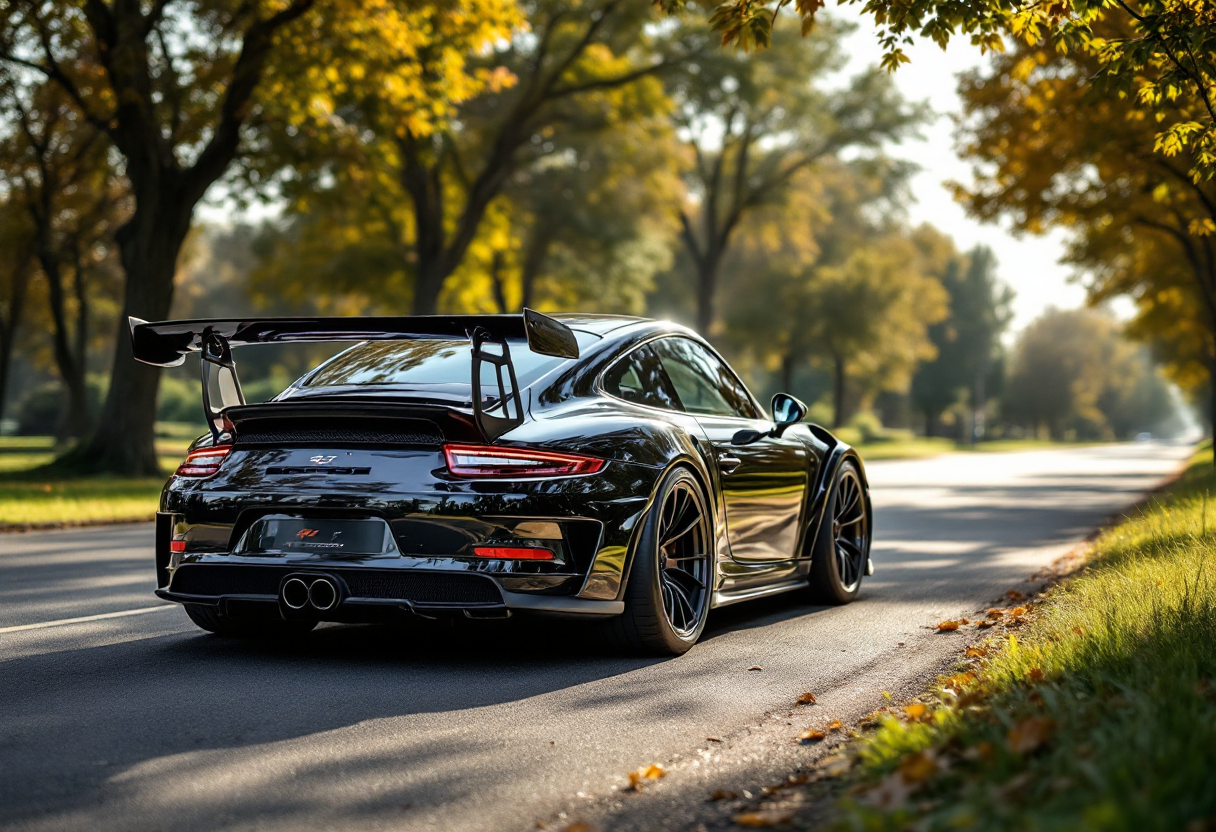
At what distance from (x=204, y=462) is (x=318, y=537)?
70 cm

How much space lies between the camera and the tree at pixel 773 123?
3331 cm

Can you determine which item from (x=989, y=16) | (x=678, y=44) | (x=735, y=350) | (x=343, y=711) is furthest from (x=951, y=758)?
(x=735, y=350)

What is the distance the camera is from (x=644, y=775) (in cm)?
389

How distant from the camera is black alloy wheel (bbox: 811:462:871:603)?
25.0 ft

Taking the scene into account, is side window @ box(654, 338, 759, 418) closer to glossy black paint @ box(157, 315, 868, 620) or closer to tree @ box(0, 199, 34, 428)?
glossy black paint @ box(157, 315, 868, 620)

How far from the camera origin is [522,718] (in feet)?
15.3

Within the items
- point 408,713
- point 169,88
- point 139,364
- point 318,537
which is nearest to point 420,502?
point 318,537

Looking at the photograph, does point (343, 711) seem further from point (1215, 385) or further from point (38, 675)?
point (1215, 385)

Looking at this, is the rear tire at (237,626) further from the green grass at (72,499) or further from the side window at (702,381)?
the green grass at (72,499)

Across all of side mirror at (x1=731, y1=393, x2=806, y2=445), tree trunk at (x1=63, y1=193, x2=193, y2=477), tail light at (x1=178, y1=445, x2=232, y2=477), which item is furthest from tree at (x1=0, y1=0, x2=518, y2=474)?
tail light at (x1=178, y1=445, x2=232, y2=477)

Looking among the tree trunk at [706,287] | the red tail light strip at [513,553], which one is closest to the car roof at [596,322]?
the red tail light strip at [513,553]

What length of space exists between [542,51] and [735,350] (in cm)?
3503

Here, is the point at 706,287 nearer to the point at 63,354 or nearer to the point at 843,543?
the point at 63,354

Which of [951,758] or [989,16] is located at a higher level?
[989,16]
